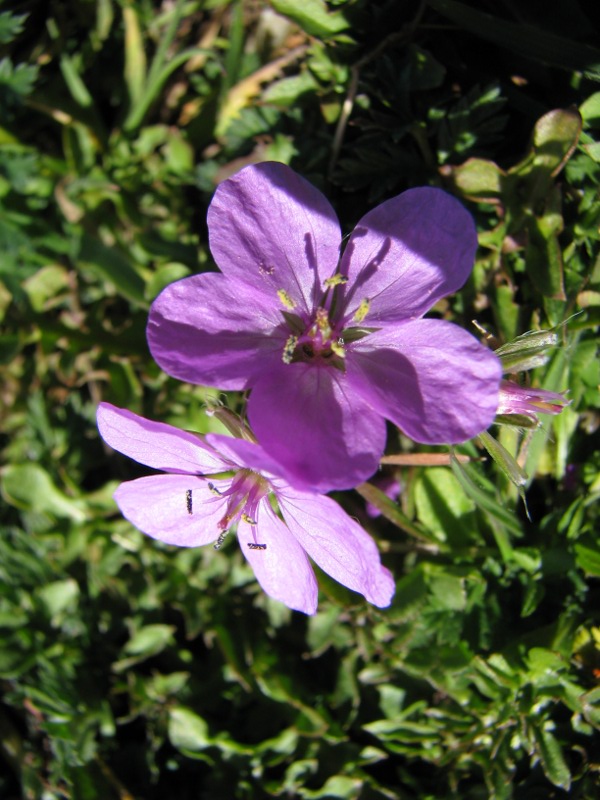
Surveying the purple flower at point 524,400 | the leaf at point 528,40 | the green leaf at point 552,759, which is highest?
the leaf at point 528,40

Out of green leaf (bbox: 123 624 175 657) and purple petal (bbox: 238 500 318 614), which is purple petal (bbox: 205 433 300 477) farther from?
green leaf (bbox: 123 624 175 657)

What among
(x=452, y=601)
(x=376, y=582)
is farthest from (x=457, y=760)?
(x=376, y=582)

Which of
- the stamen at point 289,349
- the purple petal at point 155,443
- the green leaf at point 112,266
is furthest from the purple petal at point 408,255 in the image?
the green leaf at point 112,266

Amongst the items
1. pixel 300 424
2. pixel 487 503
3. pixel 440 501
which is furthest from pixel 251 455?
pixel 440 501

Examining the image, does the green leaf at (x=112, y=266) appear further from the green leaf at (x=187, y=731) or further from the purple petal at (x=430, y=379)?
the green leaf at (x=187, y=731)

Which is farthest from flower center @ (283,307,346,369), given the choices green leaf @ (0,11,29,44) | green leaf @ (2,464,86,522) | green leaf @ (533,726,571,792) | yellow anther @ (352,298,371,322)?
green leaf @ (0,11,29,44)
